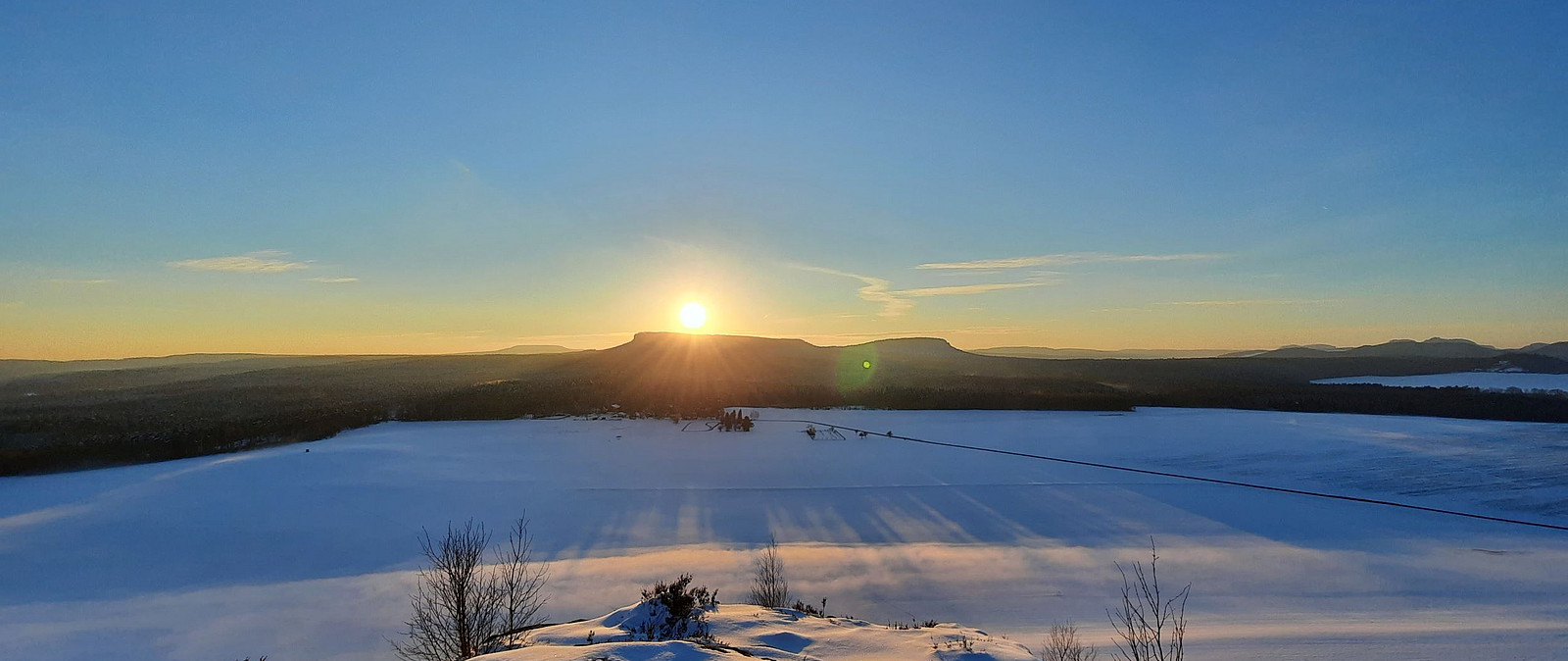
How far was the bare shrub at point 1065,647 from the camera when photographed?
18.1ft

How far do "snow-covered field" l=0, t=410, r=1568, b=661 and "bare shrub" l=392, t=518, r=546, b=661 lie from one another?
1.08ft

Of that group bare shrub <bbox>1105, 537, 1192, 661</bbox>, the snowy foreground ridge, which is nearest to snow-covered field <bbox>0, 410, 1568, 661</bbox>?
bare shrub <bbox>1105, 537, 1192, 661</bbox>

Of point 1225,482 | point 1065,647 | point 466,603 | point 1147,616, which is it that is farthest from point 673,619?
point 1225,482

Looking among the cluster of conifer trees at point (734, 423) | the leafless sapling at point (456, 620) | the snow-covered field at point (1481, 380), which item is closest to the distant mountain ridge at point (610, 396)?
the cluster of conifer trees at point (734, 423)

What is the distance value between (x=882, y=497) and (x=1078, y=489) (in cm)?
388

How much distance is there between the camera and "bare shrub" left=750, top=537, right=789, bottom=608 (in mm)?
7400

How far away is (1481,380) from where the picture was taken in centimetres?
3647

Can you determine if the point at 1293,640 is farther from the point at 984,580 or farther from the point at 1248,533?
the point at 1248,533

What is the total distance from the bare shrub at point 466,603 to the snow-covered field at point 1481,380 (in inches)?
1593

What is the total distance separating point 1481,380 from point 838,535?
4338 cm

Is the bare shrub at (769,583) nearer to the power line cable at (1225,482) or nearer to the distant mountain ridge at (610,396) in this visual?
the power line cable at (1225,482)

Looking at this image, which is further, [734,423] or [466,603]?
[734,423]

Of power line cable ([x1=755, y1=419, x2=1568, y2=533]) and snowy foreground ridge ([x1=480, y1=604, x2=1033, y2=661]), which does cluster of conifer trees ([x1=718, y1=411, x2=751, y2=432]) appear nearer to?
power line cable ([x1=755, y1=419, x2=1568, y2=533])

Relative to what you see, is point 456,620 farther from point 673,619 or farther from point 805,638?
point 805,638
